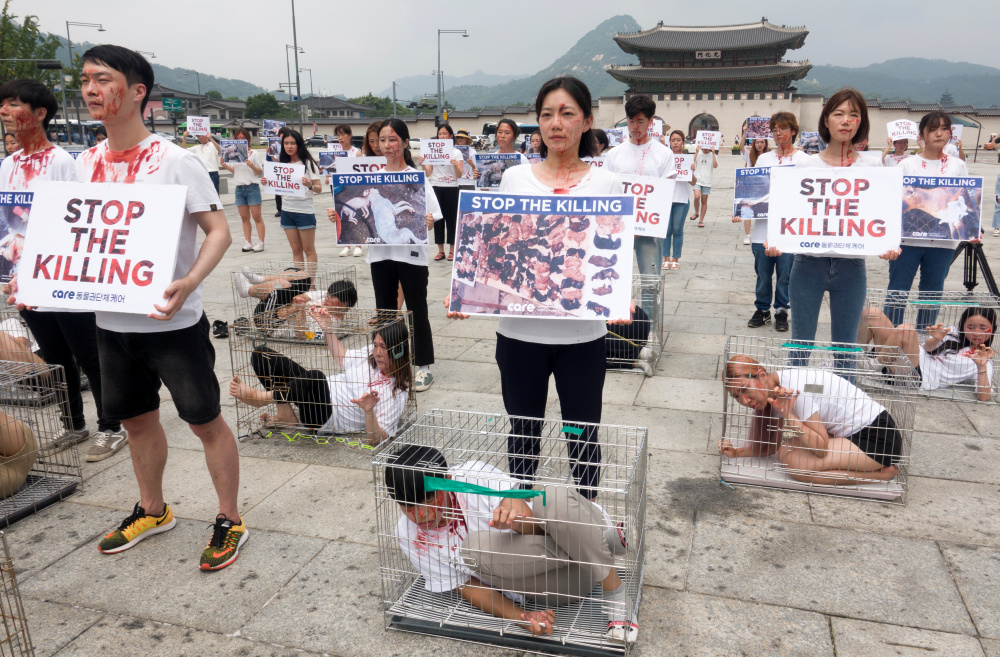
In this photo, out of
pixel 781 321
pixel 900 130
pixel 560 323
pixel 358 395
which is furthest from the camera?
pixel 900 130

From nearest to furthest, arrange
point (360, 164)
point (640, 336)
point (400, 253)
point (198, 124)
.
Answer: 1. point (400, 253)
2. point (640, 336)
3. point (360, 164)
4. point (198, 124)

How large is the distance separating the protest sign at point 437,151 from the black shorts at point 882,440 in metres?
6.89

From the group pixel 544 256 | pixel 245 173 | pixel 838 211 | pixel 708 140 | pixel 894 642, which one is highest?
pixel 708 140

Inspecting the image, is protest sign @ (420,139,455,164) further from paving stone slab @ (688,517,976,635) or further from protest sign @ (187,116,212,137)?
paving stone slab @ (688,517,976,635)

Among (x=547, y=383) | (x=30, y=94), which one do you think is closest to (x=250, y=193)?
(x=30, y=94)

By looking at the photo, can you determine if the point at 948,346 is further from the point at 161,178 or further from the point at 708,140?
the point at 708,140

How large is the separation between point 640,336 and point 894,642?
11.1 feet

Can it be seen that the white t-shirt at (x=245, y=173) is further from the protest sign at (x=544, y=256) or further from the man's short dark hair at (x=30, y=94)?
the protest sign at (x=544, y=256)

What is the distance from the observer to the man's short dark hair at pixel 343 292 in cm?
575

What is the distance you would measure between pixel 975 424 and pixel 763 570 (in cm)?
255

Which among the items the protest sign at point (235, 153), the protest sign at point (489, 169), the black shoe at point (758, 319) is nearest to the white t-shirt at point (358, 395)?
the black shoe at point (758, 319)

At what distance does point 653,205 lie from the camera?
5805mm

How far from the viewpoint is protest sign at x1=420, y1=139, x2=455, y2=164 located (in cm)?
925

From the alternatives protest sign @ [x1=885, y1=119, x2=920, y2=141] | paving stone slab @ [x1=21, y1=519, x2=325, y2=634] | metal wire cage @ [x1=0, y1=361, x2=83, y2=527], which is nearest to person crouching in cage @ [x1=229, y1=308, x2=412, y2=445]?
metal wire cage @ [x1=0, y1=361, x2=83, y2=527]
